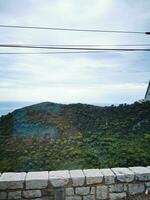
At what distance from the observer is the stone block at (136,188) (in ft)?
21.0

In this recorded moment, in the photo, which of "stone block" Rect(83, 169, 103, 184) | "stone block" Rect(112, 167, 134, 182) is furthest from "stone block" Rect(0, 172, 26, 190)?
"stone block" Rect(112, 167, 134, 182)

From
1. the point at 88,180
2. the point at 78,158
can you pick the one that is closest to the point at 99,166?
the point at 78,158

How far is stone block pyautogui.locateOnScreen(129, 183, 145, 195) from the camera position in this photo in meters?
6.41

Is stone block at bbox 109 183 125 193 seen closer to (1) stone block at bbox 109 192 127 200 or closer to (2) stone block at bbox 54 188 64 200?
(1) stone block at bbox 109 192 127 200

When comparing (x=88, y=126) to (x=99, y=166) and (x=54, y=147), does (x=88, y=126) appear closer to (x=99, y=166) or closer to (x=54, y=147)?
(x=54, y=147)

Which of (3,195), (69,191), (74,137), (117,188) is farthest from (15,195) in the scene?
(74,137)

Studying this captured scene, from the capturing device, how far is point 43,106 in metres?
14.2

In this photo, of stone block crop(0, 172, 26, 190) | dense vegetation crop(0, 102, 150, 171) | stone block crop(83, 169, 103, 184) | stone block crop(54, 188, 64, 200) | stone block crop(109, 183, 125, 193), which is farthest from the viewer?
dense vegetation crop(0, 102, 150, 171)

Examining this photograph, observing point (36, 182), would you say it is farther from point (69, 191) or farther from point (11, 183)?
point (69, 191)

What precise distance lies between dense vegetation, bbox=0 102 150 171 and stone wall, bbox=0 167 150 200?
158 centimetres

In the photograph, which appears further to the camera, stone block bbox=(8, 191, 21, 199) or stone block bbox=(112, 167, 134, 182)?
stone block bbox=(112, 167, 134, 182)

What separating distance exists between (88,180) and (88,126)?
598cm

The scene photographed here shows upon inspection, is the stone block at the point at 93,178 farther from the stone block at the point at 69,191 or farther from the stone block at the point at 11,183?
the stone block at the point at 11,183

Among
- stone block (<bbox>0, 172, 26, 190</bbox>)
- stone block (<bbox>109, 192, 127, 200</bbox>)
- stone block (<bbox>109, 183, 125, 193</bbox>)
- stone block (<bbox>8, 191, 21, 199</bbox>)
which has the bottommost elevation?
stone block (<bbox>109, 192, 127, 200</bbox>)
